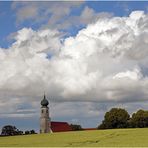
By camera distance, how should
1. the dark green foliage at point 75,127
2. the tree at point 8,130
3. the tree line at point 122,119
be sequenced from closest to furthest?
the tree line at point 122,119 < the tree at point 8,130 < the dark green foliage at point 75,127

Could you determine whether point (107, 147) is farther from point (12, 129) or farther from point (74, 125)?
point (74, 125)

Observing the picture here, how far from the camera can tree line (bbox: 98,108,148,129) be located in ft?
399

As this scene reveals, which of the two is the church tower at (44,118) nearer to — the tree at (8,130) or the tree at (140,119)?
the tree at (8,130)

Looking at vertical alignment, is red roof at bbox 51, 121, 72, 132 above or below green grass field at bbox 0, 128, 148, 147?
above

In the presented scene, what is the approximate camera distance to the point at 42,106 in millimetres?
155375

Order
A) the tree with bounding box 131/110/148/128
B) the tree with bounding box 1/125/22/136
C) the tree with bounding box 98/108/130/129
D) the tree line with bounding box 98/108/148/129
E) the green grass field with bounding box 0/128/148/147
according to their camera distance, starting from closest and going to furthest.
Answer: the green grass field with bounding box 0/128/148/147, the tree with bounding box 131/110/148/128, the tree line with bounding box 98/108/148/129, the tree with bounding box 98/108/130/129, the tree with bounding box 1/125/22/136

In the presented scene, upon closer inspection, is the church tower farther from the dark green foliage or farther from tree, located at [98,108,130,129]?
tree, located at [98,108,130,129]

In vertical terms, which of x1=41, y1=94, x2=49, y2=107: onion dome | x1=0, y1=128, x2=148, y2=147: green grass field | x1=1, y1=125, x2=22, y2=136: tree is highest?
x1=41, y1=94, x2=49, y2=107: onion dome

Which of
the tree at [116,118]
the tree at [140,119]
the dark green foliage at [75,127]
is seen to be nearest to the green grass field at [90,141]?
the tree at [140,119]

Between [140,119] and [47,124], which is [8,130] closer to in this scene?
[47,124]

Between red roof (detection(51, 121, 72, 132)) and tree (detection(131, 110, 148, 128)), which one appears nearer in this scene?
tree (detection(131, 110, 148, 128))

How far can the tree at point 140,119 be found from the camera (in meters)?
121

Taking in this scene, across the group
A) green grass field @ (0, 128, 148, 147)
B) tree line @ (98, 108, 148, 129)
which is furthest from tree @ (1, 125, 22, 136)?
green grass field @ (0, 128, 148, 147)

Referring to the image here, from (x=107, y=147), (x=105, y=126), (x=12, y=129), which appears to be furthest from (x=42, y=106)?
(x=107, y=147)
